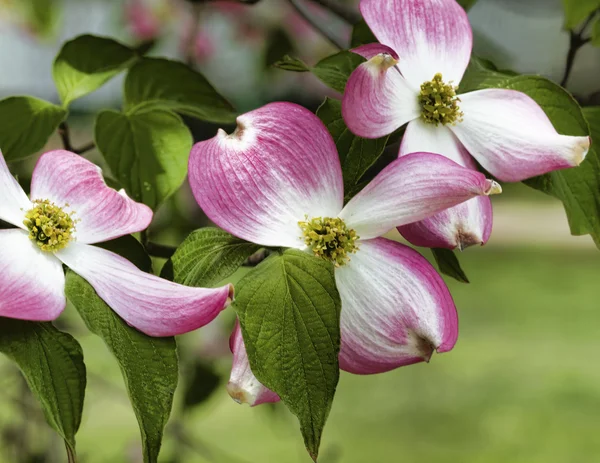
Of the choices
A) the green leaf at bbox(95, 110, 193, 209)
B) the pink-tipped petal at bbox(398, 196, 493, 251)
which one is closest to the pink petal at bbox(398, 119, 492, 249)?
the pink-tipped petal at bbox(398, 196, 493, 251)

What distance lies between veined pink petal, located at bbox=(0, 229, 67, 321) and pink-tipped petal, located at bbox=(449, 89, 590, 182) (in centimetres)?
15

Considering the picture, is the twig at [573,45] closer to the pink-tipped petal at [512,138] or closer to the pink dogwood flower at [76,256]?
the pink-tipped petal at [512,138]

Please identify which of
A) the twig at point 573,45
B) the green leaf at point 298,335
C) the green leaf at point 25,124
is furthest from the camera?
the twig at point 573,45

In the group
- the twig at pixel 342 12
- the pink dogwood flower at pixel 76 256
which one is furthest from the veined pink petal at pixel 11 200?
the twig at pixel 342 12

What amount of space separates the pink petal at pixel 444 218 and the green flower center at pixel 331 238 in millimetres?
20

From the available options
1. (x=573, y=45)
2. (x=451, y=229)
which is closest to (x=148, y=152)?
(x=451, y=229)

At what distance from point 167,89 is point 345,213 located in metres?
0.16

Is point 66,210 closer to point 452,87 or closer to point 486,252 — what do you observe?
point 452,87

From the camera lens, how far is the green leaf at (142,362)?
0.22 m

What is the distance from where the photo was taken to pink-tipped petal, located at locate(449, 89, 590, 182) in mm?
267

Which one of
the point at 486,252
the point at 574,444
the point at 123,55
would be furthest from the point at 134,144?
the point at 486,252

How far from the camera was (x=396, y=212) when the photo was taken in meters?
0.24

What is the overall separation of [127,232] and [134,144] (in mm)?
108

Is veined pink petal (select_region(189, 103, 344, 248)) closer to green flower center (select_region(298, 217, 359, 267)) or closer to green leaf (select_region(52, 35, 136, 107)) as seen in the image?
green flower center (select_region(298, 217, 359, 267))
